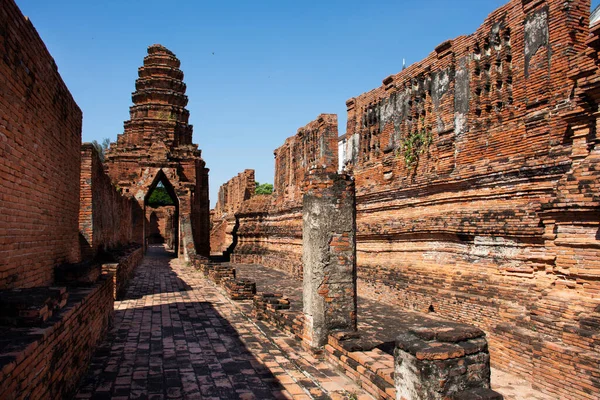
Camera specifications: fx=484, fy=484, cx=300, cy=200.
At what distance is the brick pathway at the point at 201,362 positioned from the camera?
192 inches

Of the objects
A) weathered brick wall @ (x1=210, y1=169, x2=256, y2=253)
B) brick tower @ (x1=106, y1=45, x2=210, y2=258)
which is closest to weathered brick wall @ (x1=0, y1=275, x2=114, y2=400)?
brick tower @ (x1=106, y1=45, x2=210, y2=258)

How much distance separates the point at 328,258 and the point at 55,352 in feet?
10.9

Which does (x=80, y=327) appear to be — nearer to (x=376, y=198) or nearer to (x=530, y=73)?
(x=530, y=73)

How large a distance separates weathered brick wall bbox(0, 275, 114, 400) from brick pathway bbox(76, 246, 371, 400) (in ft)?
0.95

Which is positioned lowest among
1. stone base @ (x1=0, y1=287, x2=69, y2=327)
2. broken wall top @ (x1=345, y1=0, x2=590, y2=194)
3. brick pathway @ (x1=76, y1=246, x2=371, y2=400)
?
brick pathway @ (x1=76, y1=246, x2=371, y2=400)

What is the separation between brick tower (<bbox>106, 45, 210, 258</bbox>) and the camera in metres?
22.3

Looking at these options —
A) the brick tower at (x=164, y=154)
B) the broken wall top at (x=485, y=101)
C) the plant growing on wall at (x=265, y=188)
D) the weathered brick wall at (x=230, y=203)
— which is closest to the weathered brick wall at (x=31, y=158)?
the broken wall top at (x=485, y=101)

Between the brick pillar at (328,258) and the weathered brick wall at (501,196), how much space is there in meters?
2.42

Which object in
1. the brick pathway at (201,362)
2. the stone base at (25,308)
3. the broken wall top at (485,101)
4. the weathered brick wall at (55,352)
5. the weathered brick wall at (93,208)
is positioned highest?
the broken wall top at (485,101)

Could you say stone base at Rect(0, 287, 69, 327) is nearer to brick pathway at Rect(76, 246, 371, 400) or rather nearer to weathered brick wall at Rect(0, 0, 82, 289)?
weathered brick wall at Rect(0, 0, 82, 289)

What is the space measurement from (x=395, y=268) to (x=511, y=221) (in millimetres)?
3771

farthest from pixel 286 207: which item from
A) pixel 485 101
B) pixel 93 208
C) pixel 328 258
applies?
pixel 328 258

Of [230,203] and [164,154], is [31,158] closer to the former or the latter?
[164,154]

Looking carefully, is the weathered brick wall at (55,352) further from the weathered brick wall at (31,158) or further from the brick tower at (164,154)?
the brick tower at (164,154)
